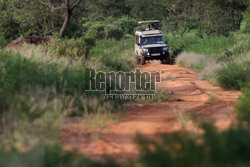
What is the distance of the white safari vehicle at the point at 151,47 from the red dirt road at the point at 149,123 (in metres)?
9.99

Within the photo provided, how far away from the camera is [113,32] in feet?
130

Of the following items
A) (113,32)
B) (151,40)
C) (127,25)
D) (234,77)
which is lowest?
(234,77)

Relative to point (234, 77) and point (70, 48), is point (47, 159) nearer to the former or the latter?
point (234, 77)

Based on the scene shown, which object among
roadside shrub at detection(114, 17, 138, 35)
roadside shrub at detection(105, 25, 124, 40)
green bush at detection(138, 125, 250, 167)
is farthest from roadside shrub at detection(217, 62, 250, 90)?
roadside shrub at detection(114, 17, 138, 35)

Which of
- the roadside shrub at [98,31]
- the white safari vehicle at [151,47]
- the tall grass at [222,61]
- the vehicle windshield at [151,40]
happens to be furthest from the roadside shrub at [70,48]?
the roadside shrub at [98,31]

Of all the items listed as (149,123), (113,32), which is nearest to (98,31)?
(113,32)

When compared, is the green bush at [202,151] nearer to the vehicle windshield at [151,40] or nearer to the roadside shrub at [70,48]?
the roadside shrub at [70,48]

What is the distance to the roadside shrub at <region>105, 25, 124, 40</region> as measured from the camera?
3829cm

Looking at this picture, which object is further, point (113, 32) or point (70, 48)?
point (113, 32)

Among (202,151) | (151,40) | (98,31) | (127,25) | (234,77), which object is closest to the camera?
(202,151)

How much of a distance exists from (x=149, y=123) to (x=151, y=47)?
15104 mm

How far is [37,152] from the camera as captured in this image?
402 centimetres

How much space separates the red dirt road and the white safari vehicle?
9994 mm

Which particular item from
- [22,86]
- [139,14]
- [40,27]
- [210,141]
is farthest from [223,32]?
[210,141]
